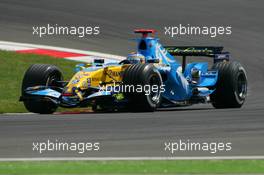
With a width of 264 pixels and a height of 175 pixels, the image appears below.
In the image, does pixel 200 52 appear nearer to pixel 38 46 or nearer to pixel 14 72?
pixel 14 72

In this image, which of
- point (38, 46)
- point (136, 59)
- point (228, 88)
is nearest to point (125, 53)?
point (38, 46)

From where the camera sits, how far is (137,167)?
10133mm

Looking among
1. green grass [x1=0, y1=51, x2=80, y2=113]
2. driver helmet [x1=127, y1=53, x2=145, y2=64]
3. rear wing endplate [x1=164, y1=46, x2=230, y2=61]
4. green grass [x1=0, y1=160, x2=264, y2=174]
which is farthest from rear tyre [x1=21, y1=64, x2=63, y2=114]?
green grass [x1=0, y1=160, x2=264, y2=174]

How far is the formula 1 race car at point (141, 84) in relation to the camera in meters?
16.9

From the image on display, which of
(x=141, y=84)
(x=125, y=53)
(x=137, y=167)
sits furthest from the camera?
(x=125, y=53)

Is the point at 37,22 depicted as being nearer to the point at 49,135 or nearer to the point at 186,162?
the point at 49,135

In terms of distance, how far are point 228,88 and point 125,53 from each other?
766 centimetres

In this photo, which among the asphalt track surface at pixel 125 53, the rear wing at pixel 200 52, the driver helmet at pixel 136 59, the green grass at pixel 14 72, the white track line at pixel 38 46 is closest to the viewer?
the asphalt track surface at pixel 125 53

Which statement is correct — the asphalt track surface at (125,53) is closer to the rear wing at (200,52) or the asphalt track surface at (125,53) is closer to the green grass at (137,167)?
the green grass at (137,167)

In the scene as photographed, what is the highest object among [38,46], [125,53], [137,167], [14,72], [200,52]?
[38,46]

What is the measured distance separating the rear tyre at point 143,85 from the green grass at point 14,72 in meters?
2.16

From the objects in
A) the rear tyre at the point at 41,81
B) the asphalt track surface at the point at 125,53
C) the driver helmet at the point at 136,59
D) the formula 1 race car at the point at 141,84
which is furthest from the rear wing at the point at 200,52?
the rear tyre at the point at 41,81

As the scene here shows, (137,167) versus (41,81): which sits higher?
(41,81)

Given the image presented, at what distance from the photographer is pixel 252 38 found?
28.2m
